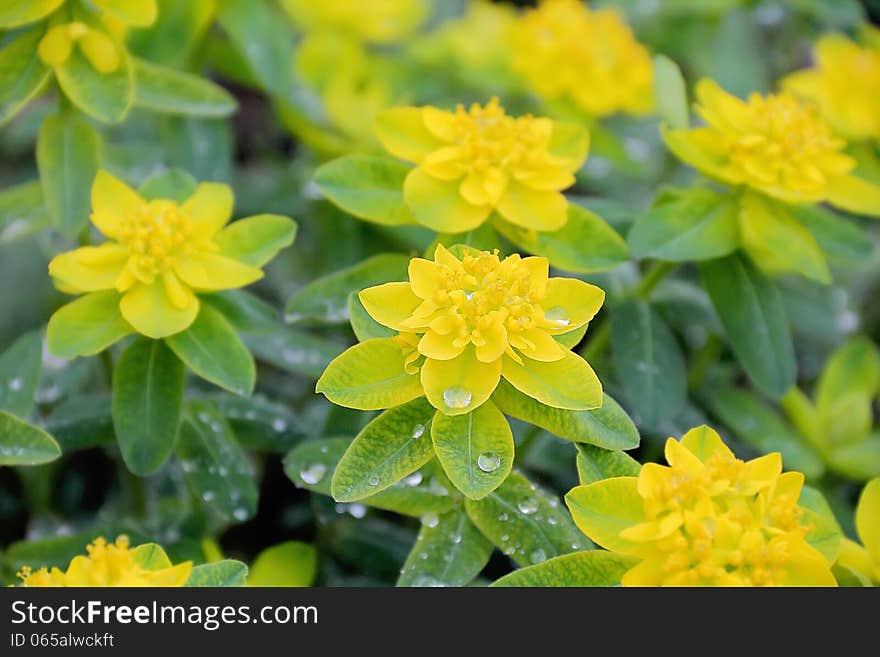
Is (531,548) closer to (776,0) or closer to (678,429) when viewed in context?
(678,429)

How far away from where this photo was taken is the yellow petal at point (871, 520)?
1138mm

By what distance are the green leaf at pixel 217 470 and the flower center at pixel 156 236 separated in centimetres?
26

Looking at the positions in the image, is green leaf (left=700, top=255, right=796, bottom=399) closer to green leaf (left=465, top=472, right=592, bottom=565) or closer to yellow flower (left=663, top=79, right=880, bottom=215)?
yellow flower (left=663, top=79, right=880, bottom=215)

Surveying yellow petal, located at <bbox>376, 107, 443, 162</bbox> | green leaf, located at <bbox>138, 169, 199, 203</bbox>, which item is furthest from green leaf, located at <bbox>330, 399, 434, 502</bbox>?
green leaf, located at <bbox>138, 169, 199, 203</bbox>

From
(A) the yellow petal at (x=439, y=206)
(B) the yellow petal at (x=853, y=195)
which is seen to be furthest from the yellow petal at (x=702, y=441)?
(B) the yellow petal at (x=853, y=195)

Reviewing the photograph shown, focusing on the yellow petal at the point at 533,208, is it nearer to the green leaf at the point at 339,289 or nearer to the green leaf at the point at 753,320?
the green leaf at the point at 339,289

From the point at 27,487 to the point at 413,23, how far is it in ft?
4.03

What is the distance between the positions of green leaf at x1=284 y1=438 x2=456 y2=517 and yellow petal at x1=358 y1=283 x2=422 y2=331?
9.2 inches

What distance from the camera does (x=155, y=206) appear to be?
122 centimetres

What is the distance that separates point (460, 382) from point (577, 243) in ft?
1.15

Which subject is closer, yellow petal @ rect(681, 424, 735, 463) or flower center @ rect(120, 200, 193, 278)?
yellow petal @ rect(681, 424, 735, 463)

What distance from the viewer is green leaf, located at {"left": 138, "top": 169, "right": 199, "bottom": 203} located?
4.32 ft

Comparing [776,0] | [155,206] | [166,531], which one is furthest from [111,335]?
[776,0]

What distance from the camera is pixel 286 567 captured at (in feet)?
4.14
